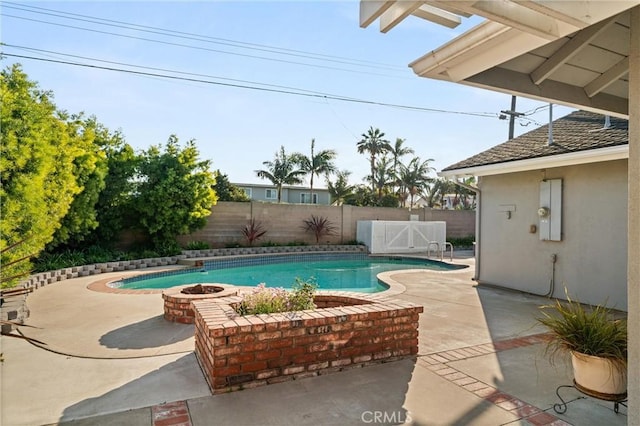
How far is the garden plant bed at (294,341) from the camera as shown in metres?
3.17

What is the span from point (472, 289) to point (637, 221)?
6.61m

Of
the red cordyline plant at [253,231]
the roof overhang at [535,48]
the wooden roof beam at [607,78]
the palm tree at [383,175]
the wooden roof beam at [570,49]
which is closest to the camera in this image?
the roof overhang at [535,48]

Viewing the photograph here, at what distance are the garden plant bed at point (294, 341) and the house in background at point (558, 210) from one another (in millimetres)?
4794

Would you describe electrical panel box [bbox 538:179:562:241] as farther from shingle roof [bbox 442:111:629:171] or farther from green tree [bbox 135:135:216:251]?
green tree [bbox 135:135:216:251]

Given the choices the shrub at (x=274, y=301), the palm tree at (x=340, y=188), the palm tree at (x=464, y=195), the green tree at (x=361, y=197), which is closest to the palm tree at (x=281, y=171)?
the palm tree at (x=340, y=188)

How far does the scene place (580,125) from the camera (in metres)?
8.57

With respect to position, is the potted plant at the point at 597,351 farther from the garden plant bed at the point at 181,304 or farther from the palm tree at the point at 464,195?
the palm tree at the point at 464,195

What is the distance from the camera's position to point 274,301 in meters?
3.93

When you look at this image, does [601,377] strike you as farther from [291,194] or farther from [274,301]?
[291,194]

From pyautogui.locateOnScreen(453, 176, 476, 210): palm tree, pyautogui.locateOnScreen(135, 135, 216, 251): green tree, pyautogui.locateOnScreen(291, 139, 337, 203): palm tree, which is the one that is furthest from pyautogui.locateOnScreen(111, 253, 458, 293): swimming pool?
pyautogui.locateOnScreen(453, 176, 476, 210): palm tree

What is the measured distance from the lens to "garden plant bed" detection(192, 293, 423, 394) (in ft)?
10.4

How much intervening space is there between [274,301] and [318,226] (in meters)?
13.8

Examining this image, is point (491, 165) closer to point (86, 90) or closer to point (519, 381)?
point (519, 381)

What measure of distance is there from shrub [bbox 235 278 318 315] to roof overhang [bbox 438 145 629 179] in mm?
5581
